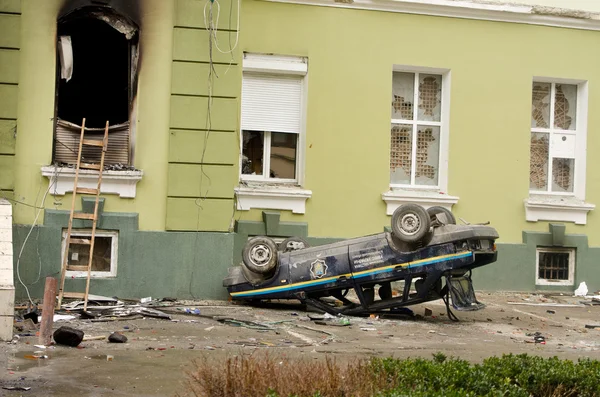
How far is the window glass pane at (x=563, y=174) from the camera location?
54.4ft

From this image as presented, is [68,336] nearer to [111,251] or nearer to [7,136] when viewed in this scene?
[111,251]

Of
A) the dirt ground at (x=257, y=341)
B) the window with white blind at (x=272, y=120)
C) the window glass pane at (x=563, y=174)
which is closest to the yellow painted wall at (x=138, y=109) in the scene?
the dirt ground at (x=257, y=341)

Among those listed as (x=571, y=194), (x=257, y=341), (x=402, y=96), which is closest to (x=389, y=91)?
(x=402, y=96)

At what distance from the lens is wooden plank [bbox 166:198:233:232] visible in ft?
44.7

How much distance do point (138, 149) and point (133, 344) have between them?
13.6ft

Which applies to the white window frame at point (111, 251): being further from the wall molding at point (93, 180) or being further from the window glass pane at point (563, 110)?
the window glass pane at point (563, 110)

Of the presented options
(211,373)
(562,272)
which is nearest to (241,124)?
(562,272)

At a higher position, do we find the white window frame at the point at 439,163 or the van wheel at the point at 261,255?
the white window frame at the point at 439,163

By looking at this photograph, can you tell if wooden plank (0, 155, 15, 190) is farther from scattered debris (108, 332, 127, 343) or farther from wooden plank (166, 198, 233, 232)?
scattered debris (108, 332, 127, 343)

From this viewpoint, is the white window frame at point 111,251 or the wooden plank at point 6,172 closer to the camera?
the wooden plank at point 6,172

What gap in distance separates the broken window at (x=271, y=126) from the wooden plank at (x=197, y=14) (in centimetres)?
144

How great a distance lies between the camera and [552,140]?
16.5 m

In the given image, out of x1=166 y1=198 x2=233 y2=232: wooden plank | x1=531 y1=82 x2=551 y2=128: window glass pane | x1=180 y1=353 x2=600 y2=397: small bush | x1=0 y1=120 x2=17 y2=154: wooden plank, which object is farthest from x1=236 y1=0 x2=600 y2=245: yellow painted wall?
x1=180 y1=353 x2=600 y2=397: small bush

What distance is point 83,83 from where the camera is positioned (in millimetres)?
13812
